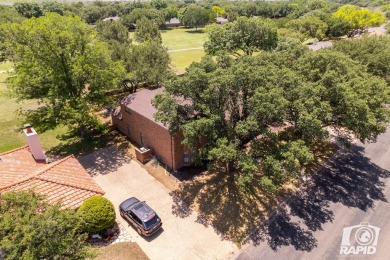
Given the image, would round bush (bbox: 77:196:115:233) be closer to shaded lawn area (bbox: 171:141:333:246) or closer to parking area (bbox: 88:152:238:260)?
parking area (bbox: 88:152:238:260)

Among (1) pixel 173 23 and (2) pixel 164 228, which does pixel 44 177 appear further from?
(1) pixel 173 23

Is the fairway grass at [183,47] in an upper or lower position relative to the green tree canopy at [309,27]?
lower

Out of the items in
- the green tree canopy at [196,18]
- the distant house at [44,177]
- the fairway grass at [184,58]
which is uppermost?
the green tree canopy at [196,18]

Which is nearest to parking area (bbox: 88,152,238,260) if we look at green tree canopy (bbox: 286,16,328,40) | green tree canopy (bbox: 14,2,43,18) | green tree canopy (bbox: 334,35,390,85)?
green tree canopy (bbox: 334,35,390,85)

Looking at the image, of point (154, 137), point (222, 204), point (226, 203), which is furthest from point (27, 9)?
point (226, 203)

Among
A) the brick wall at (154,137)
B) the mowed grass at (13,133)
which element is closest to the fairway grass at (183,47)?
the brick wall at (154,137)

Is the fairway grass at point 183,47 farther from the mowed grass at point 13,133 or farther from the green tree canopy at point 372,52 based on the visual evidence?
the green tree canopy at point 372,52

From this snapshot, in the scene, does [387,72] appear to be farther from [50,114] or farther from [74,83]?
[50,114]
